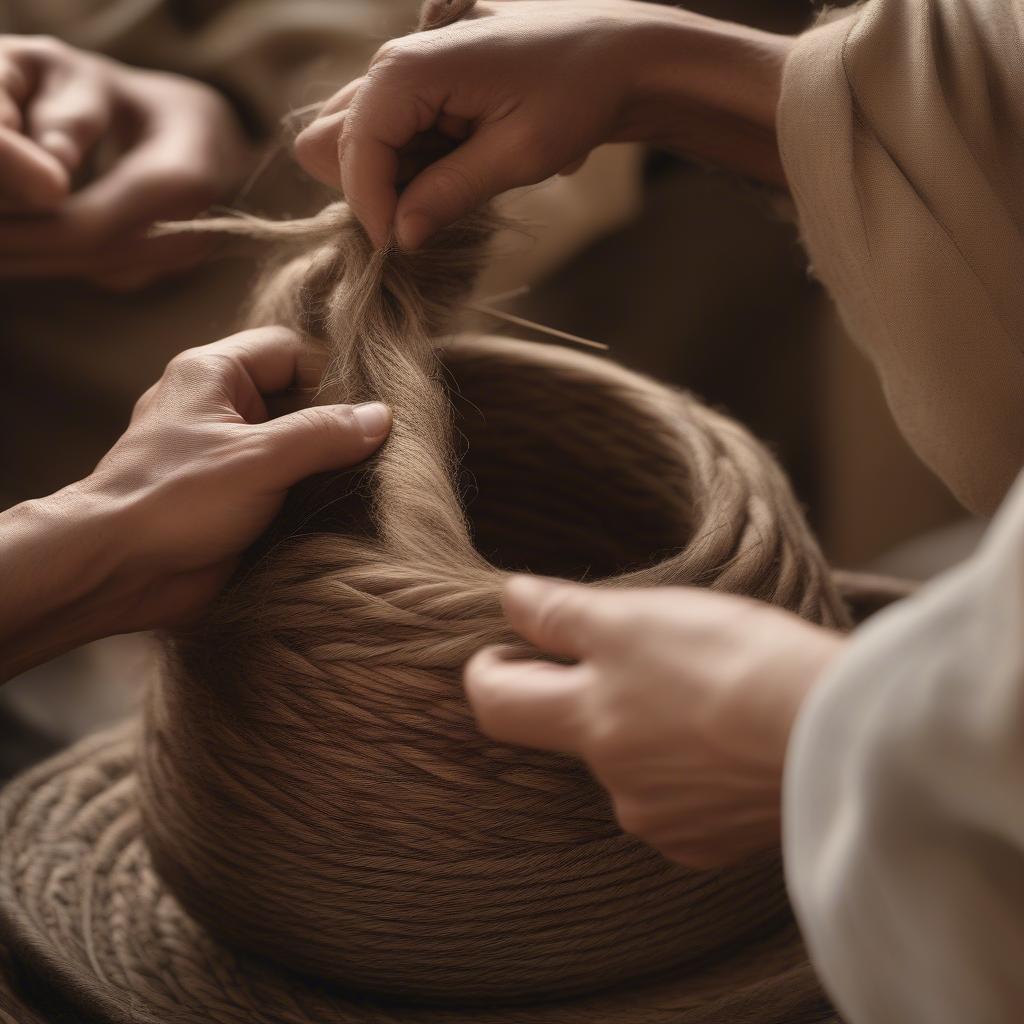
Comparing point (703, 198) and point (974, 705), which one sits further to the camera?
point (703, 198)

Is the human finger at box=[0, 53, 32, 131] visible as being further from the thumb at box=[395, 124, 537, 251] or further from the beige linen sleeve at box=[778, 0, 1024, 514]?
the beige linen sleeve at box=[778, 0, 1024, 514]

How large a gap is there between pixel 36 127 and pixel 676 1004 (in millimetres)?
694

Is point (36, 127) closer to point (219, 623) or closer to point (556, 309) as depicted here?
point (219, 623)

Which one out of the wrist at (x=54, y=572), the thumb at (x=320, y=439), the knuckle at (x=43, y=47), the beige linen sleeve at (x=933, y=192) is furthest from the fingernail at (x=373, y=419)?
the knuckle at (x=43, y=47)

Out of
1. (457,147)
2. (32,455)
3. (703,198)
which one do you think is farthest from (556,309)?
(457,147)

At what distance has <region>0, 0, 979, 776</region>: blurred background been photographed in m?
1.04

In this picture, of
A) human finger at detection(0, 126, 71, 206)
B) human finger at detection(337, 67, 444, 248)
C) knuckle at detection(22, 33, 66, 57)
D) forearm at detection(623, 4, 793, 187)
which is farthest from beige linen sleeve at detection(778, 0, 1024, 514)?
knuckle at detection(22, 33, 66, 57)

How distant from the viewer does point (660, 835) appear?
1.24 feet

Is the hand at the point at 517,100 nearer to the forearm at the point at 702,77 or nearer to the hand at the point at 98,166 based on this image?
the forearm at the point at 702,77

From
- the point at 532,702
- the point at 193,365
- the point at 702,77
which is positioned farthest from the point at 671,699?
the point at 702,77

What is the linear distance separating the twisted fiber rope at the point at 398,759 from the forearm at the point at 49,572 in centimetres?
5

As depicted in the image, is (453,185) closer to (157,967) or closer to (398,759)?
(398,759)

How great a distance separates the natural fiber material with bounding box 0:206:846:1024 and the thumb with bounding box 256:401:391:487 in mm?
12

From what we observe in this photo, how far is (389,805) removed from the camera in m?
0.48
